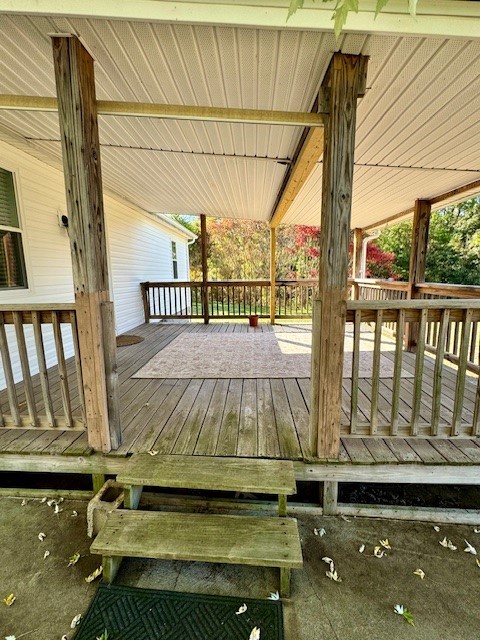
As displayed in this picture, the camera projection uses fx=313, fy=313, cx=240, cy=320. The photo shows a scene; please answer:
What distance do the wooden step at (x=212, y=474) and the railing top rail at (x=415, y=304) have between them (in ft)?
3.73

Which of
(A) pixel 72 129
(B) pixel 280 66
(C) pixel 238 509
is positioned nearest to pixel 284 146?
(B) pixel 280 66

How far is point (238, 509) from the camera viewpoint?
2195 millimetres

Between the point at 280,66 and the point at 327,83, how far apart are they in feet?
1.05

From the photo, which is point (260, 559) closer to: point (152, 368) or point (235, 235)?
point (152, 368)

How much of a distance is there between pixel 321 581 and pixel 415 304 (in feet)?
5.66

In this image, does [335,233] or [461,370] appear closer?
[335,233]

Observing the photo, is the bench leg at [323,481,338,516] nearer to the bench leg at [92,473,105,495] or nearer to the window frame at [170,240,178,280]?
the bench leg at [92,473,105,495]

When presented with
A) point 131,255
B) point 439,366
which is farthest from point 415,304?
point 131,255

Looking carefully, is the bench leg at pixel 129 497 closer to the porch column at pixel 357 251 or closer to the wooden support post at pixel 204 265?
the wooden support post at pixel 204 265

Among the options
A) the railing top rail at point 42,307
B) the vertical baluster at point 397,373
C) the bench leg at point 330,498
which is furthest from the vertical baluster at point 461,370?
the railing top rail at point 42,307

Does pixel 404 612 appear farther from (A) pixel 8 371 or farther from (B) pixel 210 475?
(A) pixel 8 371

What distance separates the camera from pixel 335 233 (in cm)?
190

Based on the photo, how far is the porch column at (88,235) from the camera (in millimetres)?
1843

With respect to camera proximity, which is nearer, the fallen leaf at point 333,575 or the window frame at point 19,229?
the fallen leaf at point 333,575
